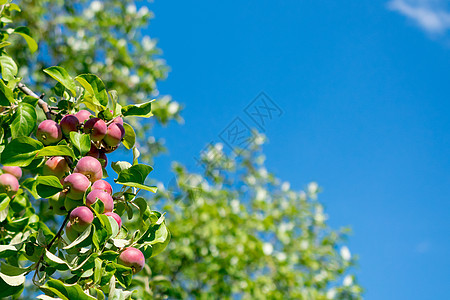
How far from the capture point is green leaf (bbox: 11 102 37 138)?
1.25 meters

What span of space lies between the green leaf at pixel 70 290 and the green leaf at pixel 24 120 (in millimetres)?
434

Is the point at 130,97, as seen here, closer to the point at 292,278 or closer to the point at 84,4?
the point at 84,4

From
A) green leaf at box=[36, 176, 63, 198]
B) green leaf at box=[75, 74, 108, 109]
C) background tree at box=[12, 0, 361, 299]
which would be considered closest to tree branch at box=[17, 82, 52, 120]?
green leaf at box=[75, 74, 108, 109]

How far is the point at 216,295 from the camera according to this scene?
4332 mm

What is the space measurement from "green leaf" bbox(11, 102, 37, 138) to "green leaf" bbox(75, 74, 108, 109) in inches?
5.9

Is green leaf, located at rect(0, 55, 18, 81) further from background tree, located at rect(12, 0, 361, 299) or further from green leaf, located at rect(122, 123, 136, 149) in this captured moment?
background tree, located at rect(12, 0, 361, 299)

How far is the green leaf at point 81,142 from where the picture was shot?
3.82 ft

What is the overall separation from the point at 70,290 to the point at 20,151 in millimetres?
387

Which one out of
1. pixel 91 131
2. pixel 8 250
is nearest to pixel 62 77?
pixel 91 131

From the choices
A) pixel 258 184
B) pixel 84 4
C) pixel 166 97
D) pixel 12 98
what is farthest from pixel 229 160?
pixel 12 98

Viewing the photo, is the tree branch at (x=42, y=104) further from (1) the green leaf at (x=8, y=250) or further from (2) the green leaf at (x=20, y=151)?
(1) the green leaf at (x=8, y=250)

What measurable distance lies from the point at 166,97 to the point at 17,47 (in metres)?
1.25

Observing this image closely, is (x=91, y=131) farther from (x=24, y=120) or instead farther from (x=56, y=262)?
(x=56, y=262)

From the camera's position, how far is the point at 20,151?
119 centimetres
